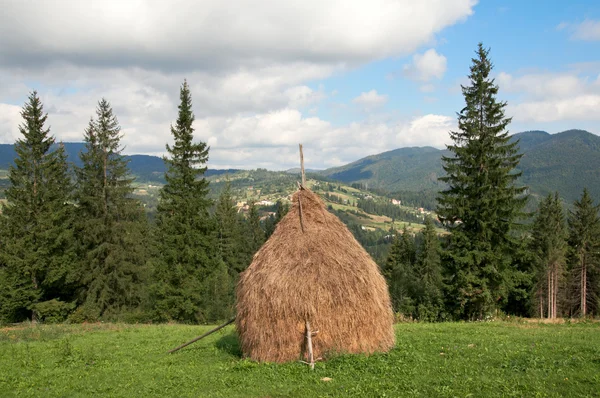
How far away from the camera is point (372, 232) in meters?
161

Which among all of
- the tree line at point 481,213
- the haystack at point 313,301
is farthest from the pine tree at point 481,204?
the haystack at point 313,301

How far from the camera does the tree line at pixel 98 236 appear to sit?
28016mm

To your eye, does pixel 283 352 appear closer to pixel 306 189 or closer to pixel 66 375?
pixel 306 189

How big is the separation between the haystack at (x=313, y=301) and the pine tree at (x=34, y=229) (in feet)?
72.9

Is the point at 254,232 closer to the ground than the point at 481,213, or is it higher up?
closer to the ground

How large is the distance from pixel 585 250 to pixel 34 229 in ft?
162

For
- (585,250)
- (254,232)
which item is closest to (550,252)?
(585,250)

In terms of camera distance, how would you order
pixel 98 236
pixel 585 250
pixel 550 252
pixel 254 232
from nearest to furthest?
pixel 98 236 < pixel 550 252 < pixel 585 250 < pixel 254 232

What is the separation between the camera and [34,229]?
28.2 meters

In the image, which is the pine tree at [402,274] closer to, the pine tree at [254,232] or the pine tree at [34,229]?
the pine tree at [254,232]

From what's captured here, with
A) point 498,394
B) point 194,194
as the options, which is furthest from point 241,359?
point 194,194

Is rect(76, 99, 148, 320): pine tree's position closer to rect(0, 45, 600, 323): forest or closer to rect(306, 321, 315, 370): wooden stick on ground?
rect(0, 45, 600, 323): forest

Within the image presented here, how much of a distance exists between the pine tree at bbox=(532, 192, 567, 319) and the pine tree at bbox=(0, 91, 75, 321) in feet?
135

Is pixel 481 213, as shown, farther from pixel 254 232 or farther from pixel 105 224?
pixel 254 232
